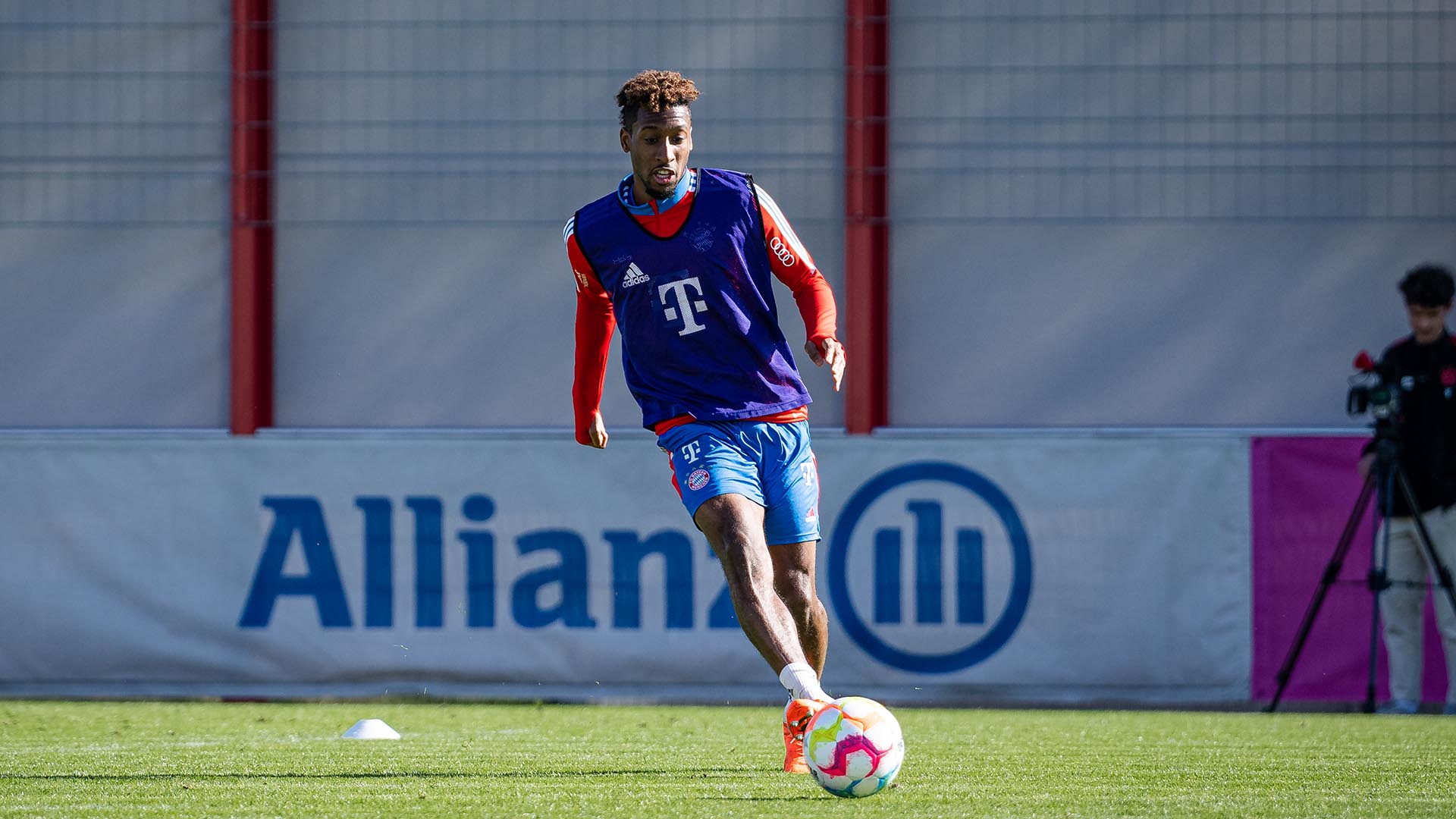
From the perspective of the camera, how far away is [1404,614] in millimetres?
7695

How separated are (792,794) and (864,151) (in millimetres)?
5956

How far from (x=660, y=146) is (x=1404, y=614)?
15.2 ft

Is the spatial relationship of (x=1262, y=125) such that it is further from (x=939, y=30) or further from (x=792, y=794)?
(x=792, y=794)

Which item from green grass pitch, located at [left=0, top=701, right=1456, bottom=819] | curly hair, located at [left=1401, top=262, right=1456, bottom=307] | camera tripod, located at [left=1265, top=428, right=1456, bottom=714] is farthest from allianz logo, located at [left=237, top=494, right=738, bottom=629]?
curly hair, located at [left=1401, top=262, right=1456, bottom=307]

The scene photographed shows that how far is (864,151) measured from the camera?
31.2ft

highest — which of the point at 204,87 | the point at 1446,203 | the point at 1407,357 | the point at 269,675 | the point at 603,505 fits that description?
the point at 204,87

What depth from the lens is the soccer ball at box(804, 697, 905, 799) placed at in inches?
152

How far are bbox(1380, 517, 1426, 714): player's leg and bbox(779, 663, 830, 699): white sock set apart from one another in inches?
169

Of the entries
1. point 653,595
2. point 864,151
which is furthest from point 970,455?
point 864,151

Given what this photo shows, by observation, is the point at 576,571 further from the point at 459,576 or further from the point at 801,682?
the point at 801,682

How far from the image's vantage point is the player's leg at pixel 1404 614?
25.1 ft

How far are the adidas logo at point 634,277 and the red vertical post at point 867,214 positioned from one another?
15.0 feet

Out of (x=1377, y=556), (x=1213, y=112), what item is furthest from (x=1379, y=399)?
(x=1213, y=112)

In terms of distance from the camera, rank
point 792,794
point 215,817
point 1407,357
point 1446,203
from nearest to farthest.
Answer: point 215,817, point 792,794, point 1407,357, point 1446,203
